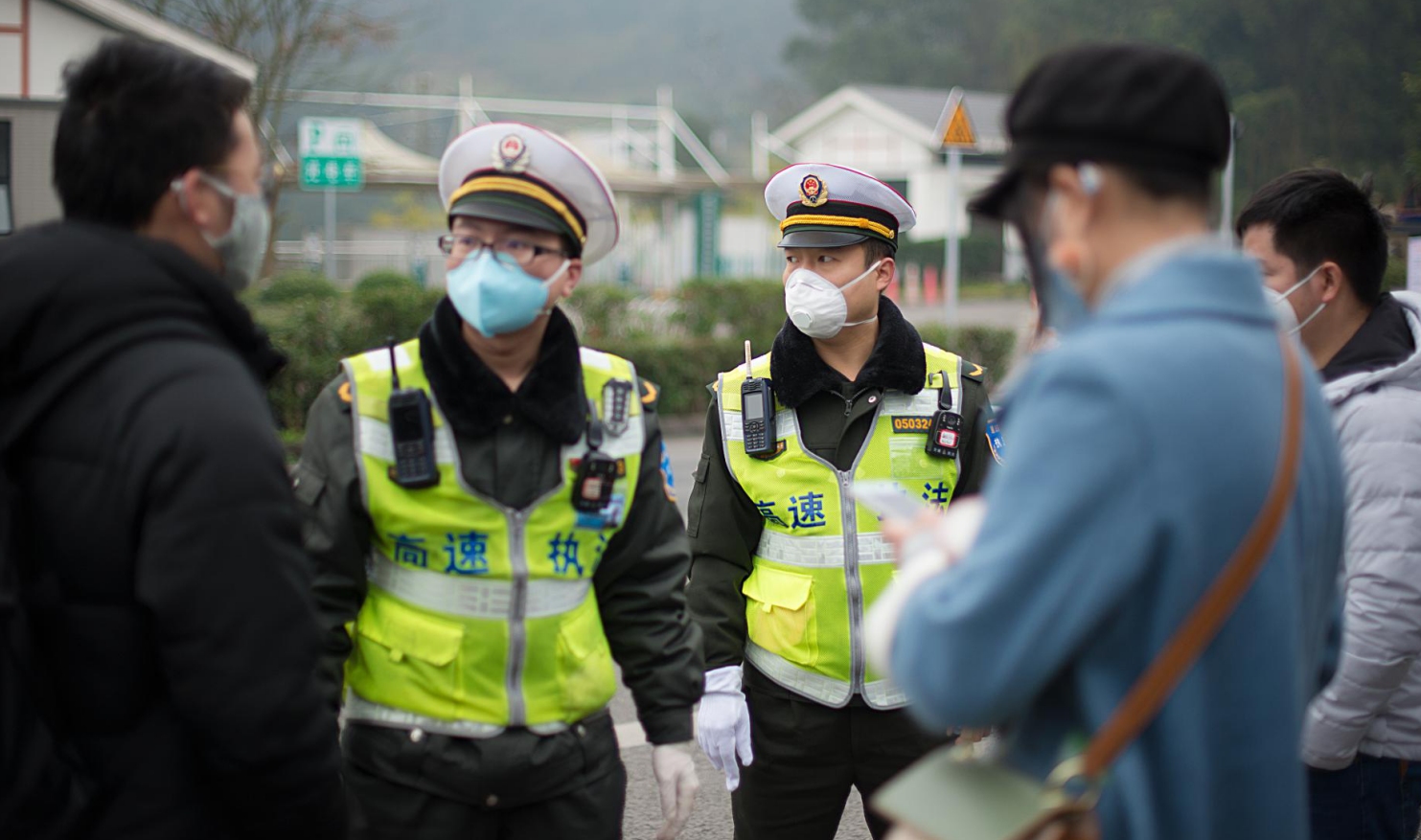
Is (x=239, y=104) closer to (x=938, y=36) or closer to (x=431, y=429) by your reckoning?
(x=431, y=429)

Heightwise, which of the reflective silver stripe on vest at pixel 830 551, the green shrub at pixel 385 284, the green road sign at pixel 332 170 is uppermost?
the green road sign at pixel 332 170

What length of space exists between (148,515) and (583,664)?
101cm

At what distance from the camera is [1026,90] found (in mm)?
1633

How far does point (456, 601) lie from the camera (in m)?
2.42

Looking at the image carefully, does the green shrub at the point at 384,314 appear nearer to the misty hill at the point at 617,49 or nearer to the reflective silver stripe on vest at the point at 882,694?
the reflective silver stripe on vest at the point at 882,694

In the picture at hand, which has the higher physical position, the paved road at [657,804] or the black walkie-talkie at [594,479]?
the black walkie-talkie at [594,479]

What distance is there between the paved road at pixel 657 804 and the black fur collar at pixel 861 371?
1.85 m

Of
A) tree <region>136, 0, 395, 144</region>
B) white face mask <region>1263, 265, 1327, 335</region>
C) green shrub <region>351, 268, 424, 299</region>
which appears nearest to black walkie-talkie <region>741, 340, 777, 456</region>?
white face mask <region>1263, 265, 1327, 335</region>

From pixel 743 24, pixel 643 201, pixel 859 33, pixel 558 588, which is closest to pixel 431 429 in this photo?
pixel 558 588

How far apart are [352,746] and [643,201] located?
35.4 m

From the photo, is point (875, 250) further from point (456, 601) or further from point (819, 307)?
point (456, 601)

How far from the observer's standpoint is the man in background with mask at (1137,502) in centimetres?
142

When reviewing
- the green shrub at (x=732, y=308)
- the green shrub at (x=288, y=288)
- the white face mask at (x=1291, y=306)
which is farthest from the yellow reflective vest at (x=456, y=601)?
the green shrub at (x=288, y=288)

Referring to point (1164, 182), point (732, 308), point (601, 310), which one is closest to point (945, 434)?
point (1164, 182)
